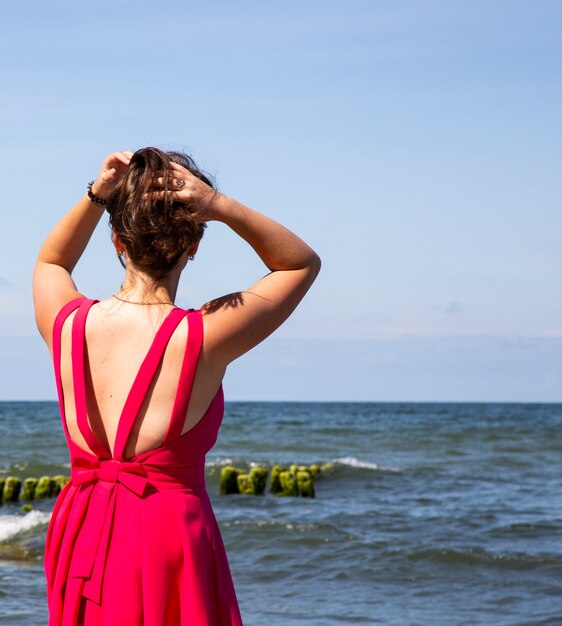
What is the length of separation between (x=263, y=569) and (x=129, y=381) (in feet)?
32.1

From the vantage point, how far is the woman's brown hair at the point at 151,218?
2.60 meters

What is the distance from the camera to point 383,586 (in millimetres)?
11219

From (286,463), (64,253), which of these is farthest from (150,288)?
(286,463)

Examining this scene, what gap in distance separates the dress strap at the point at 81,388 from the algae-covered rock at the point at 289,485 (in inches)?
704

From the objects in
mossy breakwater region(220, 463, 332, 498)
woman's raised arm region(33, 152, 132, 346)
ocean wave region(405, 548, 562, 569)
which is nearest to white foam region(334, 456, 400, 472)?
mossy breakwater region(220, 463, 332, 498)

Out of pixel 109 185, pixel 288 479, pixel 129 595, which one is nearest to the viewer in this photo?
pixel 129 595

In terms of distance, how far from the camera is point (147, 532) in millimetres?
2623

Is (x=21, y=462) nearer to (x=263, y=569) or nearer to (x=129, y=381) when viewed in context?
(x=263, y=569)

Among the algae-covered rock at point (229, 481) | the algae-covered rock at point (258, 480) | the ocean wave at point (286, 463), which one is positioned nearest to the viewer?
the algae-covered rock at point (258, 480)

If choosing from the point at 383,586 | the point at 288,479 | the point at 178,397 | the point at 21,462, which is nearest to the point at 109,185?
the point at 178,397

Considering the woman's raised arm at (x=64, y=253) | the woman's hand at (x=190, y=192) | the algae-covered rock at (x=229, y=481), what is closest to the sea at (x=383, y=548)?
the algae-covered rock at (x=229, y=481)

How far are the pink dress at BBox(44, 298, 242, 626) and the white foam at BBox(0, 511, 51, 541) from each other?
12483mm

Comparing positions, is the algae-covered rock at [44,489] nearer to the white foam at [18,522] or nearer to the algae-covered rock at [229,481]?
the white foam at [18,522]

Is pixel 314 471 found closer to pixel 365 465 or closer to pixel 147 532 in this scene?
pixel 365 465
